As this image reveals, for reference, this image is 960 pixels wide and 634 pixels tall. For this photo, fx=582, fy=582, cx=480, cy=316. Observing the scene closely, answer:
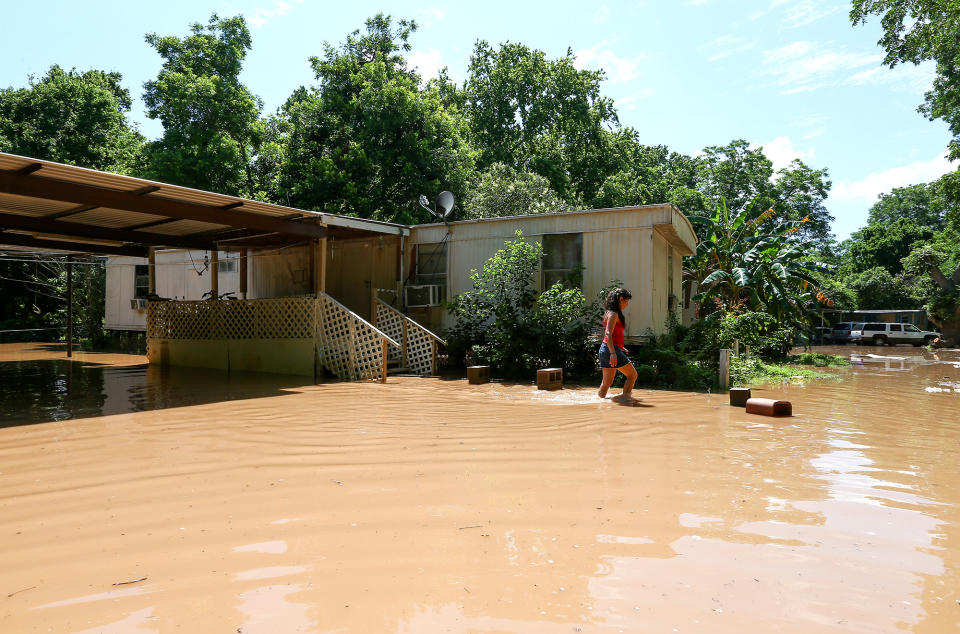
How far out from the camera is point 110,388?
10250 mm

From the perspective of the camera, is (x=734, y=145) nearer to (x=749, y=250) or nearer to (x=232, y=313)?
(x=749, y=250)

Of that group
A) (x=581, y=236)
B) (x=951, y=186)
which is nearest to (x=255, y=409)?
(x=581, y=236)

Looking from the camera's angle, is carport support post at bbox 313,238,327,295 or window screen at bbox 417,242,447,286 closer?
carport support post at bbox 313,238,327,295

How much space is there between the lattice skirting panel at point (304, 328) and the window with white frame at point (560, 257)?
4.21 m

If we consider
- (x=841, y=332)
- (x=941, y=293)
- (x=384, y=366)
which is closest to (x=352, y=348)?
(x=384, y=366)

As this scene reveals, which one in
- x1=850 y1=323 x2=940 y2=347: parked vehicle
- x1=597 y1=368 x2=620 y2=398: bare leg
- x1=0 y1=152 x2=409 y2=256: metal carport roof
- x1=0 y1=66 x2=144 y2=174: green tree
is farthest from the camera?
x1=850 y1=323 x2=940 y2=347: parked vehicle

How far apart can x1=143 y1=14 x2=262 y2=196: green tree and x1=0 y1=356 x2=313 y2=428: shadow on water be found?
923 cm

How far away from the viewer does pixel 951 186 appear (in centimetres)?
1948

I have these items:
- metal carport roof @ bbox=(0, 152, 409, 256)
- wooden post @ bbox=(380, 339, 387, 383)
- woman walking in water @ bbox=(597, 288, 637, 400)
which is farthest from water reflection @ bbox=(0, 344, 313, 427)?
woman walking in water @ bbox=(597, 288, 637, 400)

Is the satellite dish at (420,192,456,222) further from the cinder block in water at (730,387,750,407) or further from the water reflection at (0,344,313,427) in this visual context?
the cinder block in water at (730,387,750,407)

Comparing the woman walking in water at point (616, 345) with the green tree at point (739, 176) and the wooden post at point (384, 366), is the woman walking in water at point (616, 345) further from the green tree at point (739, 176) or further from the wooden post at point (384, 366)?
the green tree at point (739, 176)

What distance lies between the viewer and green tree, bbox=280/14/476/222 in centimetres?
2181

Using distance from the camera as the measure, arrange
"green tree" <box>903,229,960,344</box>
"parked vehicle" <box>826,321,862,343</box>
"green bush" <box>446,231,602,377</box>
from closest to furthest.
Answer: "green bush" <box>446,231,602,377</box> < "green tree" <box>903,229,960,344</box> < "parked vehicle" <box>826,321,862,343</box>

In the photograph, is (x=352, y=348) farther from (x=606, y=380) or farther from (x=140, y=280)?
(x=140, y=280)
